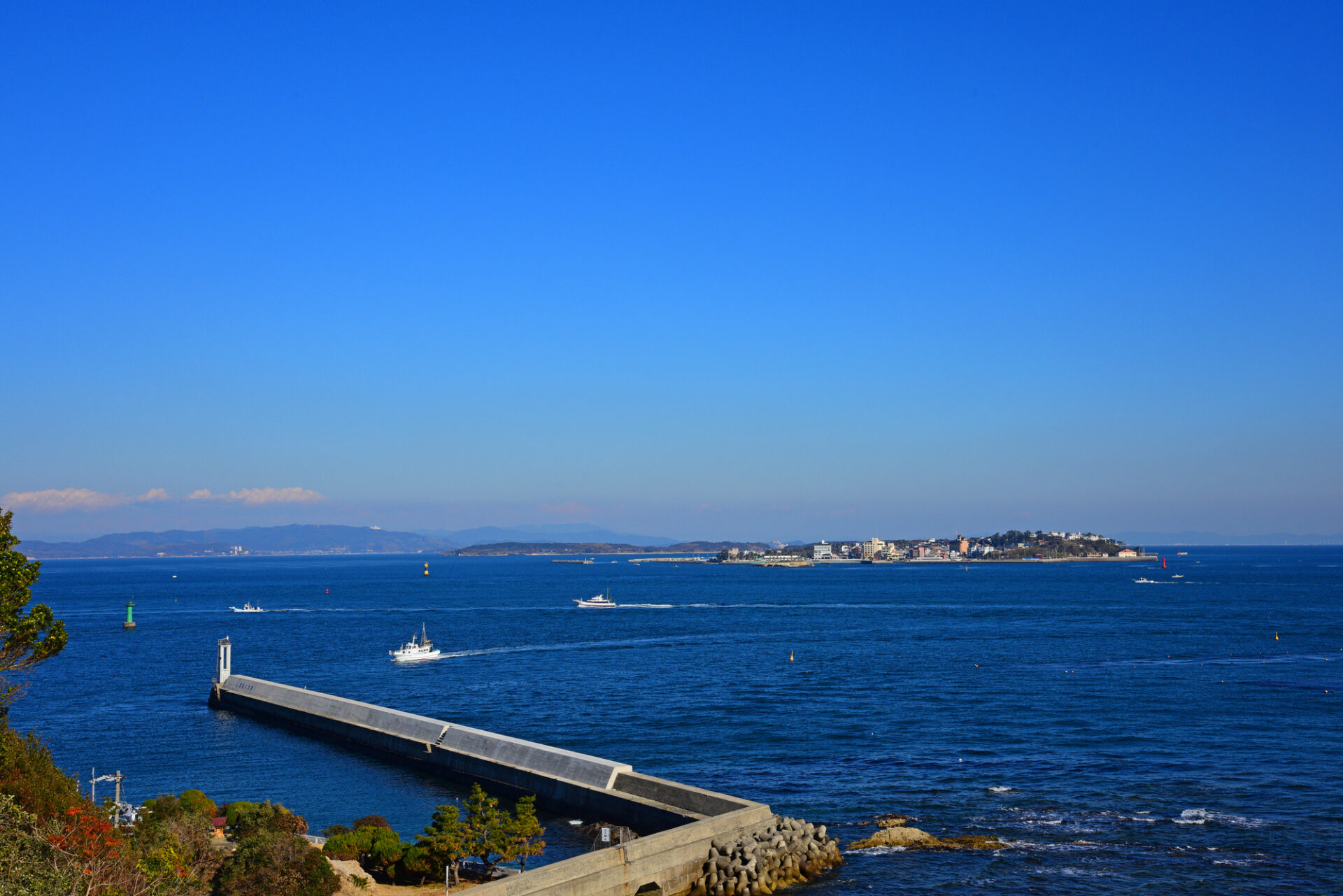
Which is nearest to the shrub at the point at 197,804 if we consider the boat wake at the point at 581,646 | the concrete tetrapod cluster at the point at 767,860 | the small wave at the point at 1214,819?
the concrete tetrapod cluster at the point at 767,860

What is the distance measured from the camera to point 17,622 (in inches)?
976

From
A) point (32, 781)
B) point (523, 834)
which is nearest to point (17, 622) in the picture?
point (32, 781)

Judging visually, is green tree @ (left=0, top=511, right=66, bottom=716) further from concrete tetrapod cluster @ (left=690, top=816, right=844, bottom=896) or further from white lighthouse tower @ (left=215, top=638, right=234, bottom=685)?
white lighthouse tower @ (left=215, top=638, right=234, bottom=685)

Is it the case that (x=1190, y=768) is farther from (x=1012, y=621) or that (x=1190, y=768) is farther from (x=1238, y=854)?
(x=1012, y=621)

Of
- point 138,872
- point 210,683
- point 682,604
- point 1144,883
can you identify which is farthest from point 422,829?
point 682,604

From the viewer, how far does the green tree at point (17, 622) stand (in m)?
24.3

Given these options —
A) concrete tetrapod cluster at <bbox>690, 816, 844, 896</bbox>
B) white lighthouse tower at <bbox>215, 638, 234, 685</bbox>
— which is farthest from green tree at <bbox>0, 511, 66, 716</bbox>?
white lighthouse tower at <bbox>215, 638, 234, 685</bbox>

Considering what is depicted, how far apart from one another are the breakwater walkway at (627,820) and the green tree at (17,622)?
13.1 meters

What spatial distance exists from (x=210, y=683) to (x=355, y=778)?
3677cm

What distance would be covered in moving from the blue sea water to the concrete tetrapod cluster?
1002 mm

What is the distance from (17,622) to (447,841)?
1259 centimetres

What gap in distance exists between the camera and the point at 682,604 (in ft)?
489

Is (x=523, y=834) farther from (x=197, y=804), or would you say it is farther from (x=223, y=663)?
(x=223, y=663)

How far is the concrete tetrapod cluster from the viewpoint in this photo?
27.6m
